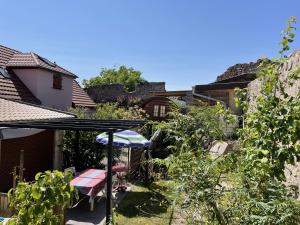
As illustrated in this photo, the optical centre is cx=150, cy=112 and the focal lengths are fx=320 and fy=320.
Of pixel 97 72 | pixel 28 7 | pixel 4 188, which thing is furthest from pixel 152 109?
pixel 97 72

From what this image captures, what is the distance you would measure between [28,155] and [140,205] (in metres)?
5.41

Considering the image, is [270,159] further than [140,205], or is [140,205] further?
[140,205]

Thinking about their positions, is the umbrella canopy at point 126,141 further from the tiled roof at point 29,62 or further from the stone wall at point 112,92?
the stone wall at point 112,92

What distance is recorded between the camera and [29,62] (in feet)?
60.0

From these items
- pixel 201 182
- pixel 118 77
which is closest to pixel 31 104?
pixel 201 182

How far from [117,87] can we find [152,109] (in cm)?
963

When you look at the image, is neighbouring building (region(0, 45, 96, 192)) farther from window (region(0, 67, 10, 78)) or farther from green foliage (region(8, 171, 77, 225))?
green foliage (region(8, 171, 77, 225))

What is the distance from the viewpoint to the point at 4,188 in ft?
37.8

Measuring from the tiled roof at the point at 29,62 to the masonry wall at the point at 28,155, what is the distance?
514 cm

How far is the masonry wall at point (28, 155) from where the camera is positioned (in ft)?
37.5

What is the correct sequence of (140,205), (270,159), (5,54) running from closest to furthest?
(270,159)
(140,205)
(5,54)

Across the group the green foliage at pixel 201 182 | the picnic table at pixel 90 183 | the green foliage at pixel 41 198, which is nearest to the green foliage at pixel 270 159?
the green foliage at pixel 201 182

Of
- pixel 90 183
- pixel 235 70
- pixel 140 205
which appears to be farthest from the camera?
pixel 235 70

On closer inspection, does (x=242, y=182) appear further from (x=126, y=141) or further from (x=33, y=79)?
(x=33, y=79)
